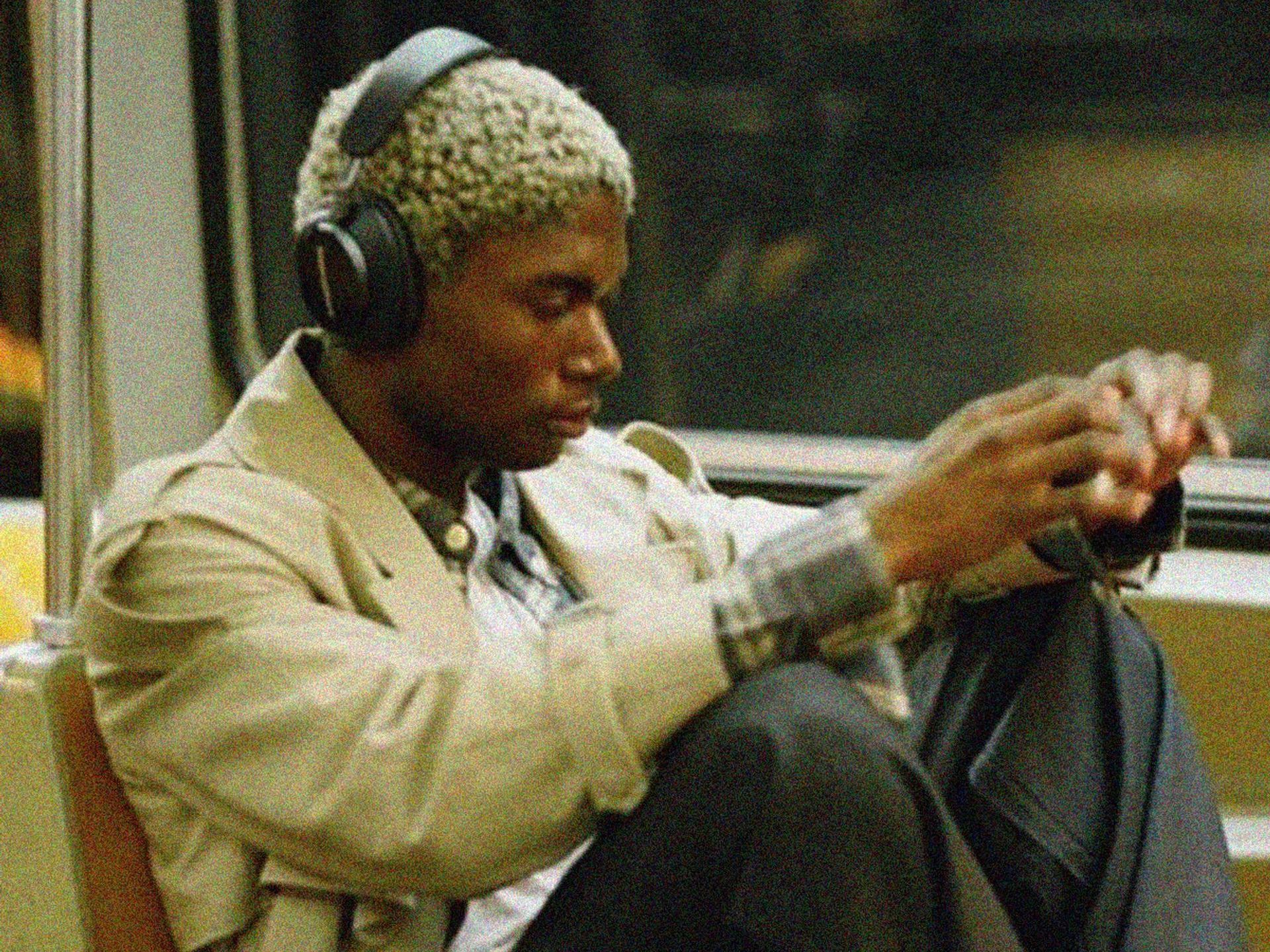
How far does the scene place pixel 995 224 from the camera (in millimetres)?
3256

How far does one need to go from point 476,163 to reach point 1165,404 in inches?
21.5

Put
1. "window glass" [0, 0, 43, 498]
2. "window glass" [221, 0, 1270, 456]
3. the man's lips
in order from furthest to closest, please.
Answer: "window glass" [0, 0, 43, 498], "window glass" [221, 0, 1270, 456], the man's lips

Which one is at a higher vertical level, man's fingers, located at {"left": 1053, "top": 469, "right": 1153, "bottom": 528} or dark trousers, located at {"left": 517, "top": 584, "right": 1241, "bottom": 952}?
man's fingers, located at {"left": 1053, "top": 469, "right": 1153, "bottom": 528}

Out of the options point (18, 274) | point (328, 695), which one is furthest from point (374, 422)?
point (18, 274)

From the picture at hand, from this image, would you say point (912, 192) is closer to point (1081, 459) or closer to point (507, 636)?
point (507, 636)

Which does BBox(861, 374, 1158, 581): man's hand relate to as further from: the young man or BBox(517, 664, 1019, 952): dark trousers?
BBox(517, 664, 1019, 952): dark trousers

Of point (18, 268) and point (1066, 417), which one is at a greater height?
point (1066, 417)

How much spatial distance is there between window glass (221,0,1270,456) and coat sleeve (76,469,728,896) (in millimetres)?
1438

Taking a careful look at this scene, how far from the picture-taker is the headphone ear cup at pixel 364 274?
6.59 feet

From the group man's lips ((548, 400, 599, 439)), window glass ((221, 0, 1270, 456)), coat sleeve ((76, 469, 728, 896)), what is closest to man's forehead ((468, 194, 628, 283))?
man's lips ((548, 400, 599, 439))

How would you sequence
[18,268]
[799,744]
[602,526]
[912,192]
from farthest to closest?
[18,268] → [912,192] → [602,526] → [799,744]

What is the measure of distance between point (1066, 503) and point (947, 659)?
361 mm

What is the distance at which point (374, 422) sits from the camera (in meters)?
2.15

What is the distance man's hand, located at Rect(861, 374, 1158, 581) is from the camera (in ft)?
6.00
